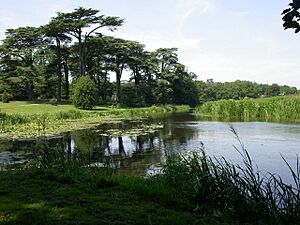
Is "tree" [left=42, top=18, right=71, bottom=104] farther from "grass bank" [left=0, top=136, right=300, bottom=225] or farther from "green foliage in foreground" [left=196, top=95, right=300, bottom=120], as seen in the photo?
"grass bank" [left=0, top=136, right=300, bottom=225]

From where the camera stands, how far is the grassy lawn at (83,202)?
4570 mm

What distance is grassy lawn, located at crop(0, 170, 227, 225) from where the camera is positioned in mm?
4570

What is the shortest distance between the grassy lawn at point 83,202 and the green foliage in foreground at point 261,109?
24.0 m

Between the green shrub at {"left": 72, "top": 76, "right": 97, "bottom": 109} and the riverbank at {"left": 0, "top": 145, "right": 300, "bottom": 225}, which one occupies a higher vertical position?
the green shrub at {"left": 72, "top": 76, "right": 97, "bottom": 109}

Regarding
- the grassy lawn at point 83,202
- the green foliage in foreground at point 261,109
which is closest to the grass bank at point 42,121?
the green foliage in foreground at point 261,109

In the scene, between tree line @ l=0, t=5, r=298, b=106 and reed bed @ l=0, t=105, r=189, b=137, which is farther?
tree line @ l=0, t=5, r=298, b=106

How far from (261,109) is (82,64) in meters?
23.9

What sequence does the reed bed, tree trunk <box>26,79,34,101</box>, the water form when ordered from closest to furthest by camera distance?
1. the water
2. the reed bed
3. tree trunk <box>26,79,34,101</box>

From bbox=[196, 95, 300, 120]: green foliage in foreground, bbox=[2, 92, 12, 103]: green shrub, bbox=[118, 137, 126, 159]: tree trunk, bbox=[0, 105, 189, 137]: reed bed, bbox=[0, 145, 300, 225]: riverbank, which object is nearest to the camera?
bbox=[0, 145, 300, 225]: riverbank

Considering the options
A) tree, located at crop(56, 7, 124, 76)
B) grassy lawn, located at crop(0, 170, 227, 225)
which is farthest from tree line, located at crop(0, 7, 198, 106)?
grassy lawn, located at crop(0, 170, 227, 225)

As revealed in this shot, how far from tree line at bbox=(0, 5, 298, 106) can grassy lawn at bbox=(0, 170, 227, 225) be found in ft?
113

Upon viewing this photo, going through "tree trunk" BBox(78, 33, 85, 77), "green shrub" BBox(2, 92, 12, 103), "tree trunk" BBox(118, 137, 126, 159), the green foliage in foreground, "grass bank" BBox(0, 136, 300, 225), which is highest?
"tree trunk" BBox(78, 33, 85, 77)

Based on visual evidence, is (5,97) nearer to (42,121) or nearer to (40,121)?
(42,121)

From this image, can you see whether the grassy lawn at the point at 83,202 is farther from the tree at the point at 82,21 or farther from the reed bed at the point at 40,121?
the tree at the point at 82,21
